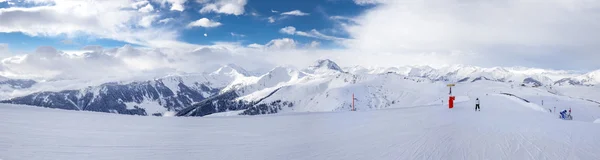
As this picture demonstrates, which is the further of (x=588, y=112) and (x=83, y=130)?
(x=588, y=112)

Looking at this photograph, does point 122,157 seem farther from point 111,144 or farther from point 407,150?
point 407,150

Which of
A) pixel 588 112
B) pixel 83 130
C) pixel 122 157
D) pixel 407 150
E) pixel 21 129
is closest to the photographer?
pixel 122 157

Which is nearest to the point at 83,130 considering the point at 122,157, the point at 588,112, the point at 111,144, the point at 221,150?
the point at 111,144

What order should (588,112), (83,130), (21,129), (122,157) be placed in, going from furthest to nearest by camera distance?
(588,112) → (83,130) → (21,129) → (122,157)

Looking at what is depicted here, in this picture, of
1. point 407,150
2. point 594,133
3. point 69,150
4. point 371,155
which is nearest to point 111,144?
point 69,150

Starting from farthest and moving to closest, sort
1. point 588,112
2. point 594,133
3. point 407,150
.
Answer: point 588,112 < point 594,133 < point 407,150

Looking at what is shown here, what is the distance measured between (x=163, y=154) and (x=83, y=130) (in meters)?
5.95

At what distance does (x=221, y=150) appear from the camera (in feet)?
39.1

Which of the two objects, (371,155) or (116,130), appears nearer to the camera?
(371,155)

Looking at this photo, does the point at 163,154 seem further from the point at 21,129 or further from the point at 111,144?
the point at 21,129

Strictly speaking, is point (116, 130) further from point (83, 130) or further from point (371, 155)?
point (371, 155)

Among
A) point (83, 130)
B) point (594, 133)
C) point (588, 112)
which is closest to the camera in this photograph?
point (83, 130)

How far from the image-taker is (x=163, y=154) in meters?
11.2

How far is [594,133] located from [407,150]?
1140 centimetres
